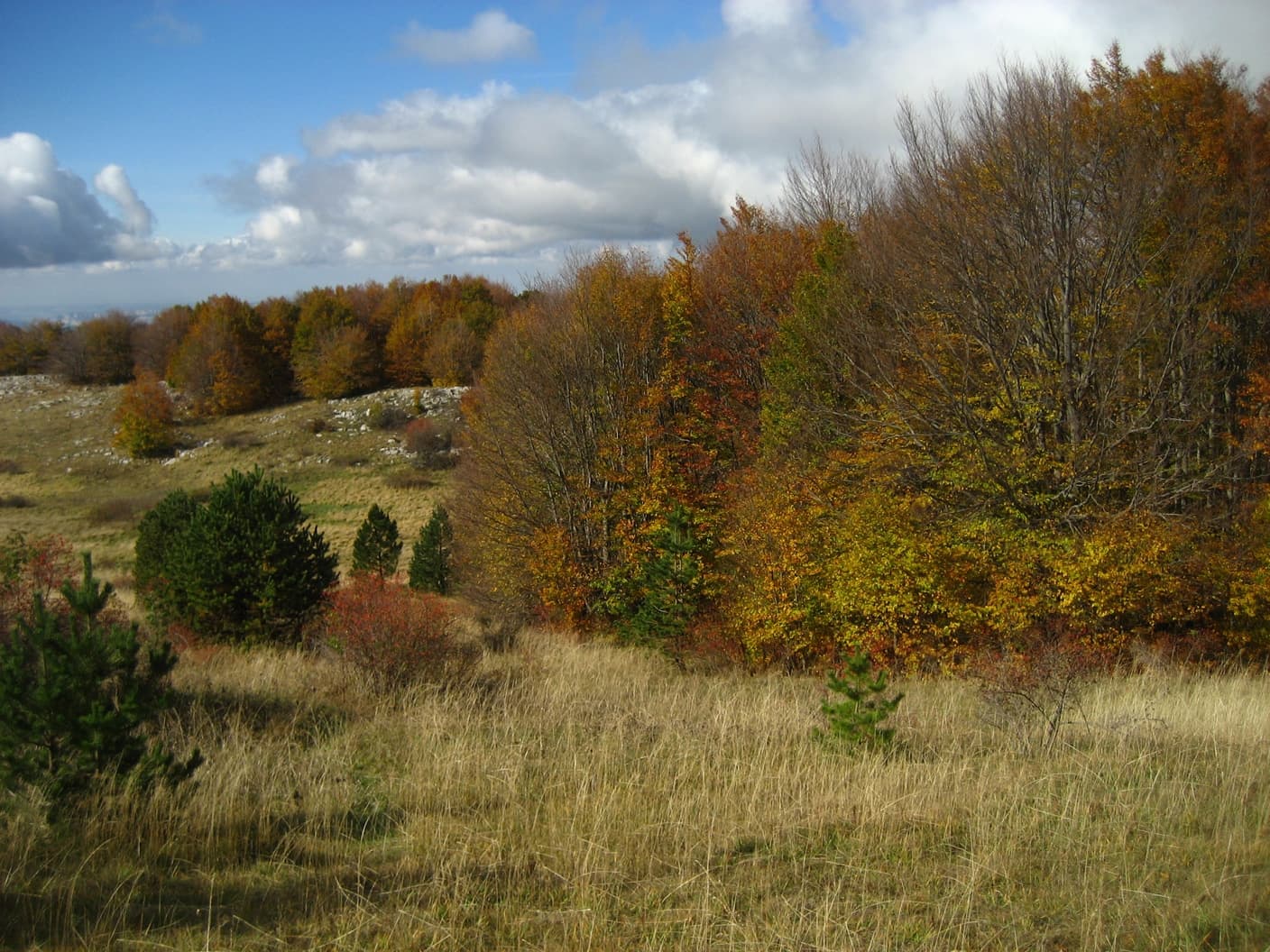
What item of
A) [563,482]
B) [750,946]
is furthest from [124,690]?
[563,482]

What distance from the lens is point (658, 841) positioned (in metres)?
4.50

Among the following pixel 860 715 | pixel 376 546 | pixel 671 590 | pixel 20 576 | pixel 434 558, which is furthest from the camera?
pixel 434 558

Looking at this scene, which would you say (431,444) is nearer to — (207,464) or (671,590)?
(207,464)

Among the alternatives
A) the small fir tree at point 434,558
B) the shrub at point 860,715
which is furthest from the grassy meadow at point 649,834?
the small fir tree at point 434,558

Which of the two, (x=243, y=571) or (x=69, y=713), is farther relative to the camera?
(x=243, y=571)

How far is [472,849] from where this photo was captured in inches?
173

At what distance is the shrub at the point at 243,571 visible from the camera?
12961mm

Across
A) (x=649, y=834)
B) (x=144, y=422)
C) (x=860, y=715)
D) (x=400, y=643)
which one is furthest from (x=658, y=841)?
(x=144, y=422)

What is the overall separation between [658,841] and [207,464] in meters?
60.5

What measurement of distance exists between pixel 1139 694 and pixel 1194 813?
194 inches

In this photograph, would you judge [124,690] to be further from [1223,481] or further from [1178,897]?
[1223,481]

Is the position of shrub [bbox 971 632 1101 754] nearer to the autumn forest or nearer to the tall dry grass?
the tall dry grass

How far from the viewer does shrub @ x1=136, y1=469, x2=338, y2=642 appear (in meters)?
13.0

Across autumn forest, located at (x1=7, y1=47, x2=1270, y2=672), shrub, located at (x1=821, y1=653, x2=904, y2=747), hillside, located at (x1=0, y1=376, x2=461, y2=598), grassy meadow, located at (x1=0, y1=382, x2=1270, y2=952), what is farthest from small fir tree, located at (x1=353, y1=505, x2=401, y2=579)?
shrub, located at (x1=821, y1=653, x2=904, y2=747)
